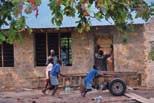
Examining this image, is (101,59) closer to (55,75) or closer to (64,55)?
(64,55)

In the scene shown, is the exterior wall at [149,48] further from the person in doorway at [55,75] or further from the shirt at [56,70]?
the shirt at [56,70]

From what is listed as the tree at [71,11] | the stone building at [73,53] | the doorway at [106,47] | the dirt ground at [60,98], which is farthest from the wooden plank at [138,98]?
the tree at [71,11]

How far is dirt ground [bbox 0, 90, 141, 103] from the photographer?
17.7 metres

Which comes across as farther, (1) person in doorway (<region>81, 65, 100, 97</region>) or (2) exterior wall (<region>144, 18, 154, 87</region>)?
(2) exterior wall (<region>144, 18, 154, 87</region>)

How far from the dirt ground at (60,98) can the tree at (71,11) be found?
9.09 meters

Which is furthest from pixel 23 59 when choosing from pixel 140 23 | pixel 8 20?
pixel 8 20

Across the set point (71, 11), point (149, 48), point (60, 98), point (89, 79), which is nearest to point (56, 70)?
point (60, 98)

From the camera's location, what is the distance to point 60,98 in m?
18.5

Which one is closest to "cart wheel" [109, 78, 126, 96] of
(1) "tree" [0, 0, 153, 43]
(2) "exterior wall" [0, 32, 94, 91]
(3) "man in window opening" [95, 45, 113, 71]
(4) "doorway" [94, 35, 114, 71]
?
(3) "man in window opening" [95, 45, 113, 71]

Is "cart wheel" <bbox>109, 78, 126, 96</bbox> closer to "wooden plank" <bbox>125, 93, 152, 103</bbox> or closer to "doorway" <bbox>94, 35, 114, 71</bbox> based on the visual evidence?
"wooden plank" <bbox>125, 93, 152, 103</bbox>

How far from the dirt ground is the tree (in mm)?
9093

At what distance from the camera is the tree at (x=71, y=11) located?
6699mm

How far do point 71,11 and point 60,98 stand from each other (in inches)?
437

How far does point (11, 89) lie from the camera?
22516mm
